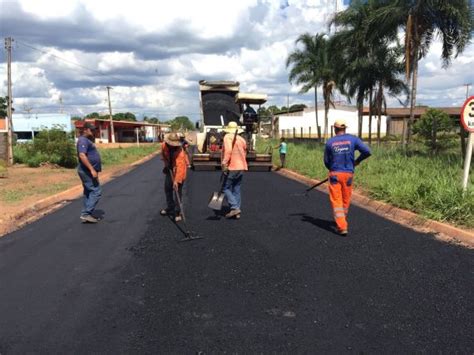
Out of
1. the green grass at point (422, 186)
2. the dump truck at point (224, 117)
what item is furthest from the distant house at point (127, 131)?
the green grass at point (422, 186)

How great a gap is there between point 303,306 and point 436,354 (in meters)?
1.21

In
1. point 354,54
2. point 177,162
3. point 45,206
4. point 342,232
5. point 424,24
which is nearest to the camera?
point 342,232

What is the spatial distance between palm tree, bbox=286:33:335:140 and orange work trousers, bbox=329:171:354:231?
3210 centimetres

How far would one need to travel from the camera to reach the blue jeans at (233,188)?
7977 mm

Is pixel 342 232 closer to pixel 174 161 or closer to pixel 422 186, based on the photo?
pixel 422 186

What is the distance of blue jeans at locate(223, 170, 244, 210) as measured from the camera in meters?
7.98

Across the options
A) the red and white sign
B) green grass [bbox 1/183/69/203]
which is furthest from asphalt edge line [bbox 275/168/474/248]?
green grass [bbox 1/183/69/203]

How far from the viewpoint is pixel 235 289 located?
183 inches

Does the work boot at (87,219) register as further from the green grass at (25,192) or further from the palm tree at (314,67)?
the palm tree at (314,67)

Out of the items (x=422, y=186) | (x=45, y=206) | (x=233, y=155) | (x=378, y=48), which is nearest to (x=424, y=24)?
(x=378, y=48)

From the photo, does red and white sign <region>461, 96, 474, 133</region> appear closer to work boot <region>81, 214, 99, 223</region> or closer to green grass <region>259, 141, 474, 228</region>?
green grass <region>259, 141, 474, 228</region>

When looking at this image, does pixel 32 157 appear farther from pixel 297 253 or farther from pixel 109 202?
pixel 297 253

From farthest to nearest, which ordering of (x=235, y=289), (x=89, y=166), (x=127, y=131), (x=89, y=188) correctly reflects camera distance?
(x=127, y=131) → (x=89, y=188) → (x=89, y=166) → (x=235, y=289)

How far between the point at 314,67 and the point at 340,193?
34012 mm
